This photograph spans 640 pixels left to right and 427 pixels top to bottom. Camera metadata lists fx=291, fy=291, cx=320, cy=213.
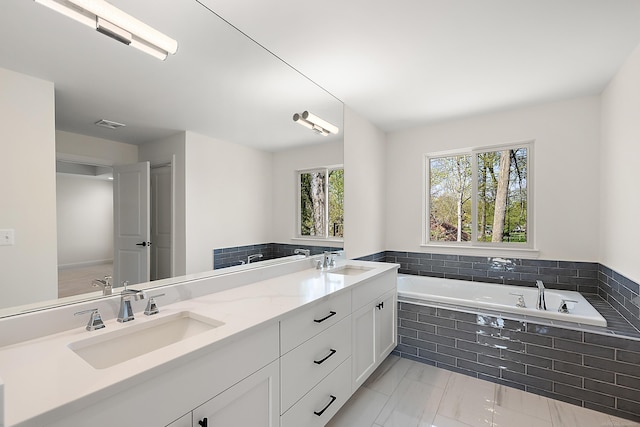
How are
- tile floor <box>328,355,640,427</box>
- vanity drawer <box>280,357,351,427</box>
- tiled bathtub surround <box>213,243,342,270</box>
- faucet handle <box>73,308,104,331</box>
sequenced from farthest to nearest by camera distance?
tile floor <box>328,355,640,427</box> → tiled bathtub surround <box>213,243,342,270</box> → vanity drawer <box>280,357,351,427</box> → faucet handle <box>73,308,104,331</box>

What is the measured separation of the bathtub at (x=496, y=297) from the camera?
Answer: 218 centimetres

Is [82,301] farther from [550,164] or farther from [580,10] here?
[550,164]

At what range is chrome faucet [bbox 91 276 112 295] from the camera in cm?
125

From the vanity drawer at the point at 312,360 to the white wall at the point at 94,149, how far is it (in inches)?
45.8

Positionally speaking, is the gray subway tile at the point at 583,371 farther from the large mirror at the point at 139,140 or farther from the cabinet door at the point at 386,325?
the large mirror at the point at 139,140

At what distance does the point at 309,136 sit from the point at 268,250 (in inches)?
41.5

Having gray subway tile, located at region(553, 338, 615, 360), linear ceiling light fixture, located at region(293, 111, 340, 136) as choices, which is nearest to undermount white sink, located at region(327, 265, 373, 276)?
linear ceiling light fixture, located at region(293, 111, 340, 136)

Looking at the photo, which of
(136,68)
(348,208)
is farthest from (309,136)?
(136,68)

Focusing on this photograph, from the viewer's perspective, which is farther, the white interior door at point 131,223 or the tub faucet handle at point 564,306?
the tub faucet handle at point 564,306

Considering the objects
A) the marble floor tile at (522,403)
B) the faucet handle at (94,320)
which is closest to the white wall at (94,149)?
the faucet handle at (94,320)

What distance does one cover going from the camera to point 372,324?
2189mm

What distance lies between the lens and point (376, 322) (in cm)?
225

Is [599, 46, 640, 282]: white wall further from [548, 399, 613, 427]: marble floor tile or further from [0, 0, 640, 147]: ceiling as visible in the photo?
[548, 399, 613, 427]: marble floor tile

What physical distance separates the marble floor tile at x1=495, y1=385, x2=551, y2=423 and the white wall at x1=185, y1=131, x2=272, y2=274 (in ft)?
6.69
